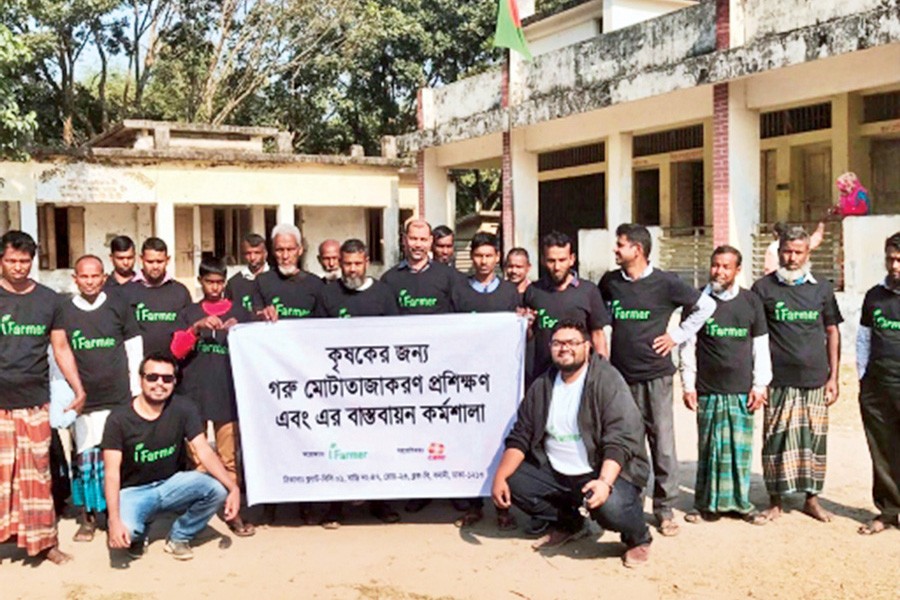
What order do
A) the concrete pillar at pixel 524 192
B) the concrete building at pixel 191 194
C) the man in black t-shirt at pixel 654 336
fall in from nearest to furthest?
the man in black t-shirt at pixel 654 336, the concrete pillar at pixel 524 192, the concrete building at pixel 191 194

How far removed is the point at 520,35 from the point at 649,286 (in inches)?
317

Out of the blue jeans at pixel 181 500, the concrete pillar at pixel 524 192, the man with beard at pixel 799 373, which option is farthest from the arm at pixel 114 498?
the concrete pillar at pixel 524 192

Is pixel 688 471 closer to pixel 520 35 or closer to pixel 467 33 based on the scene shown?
pixel 520 35

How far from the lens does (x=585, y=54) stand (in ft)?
46.4

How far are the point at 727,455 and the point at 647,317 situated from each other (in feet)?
3.06

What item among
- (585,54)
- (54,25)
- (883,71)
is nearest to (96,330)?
(883,71)

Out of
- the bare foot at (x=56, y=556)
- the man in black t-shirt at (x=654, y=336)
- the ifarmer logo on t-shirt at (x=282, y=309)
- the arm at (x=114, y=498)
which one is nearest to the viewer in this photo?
the arm at (x=114, y=498)

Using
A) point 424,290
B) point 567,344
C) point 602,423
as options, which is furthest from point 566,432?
point 424,290

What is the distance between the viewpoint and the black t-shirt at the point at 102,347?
5215 mm

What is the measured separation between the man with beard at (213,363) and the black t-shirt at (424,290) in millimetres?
912

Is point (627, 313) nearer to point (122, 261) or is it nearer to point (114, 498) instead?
point (114, 498)

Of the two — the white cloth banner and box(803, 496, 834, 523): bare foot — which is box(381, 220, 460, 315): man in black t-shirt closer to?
the white cloth banner

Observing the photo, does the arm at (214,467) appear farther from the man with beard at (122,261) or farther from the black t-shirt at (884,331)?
the black t-shirt at (884,331)

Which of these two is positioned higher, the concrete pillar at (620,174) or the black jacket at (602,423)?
the concrete pillar at (620,174)
